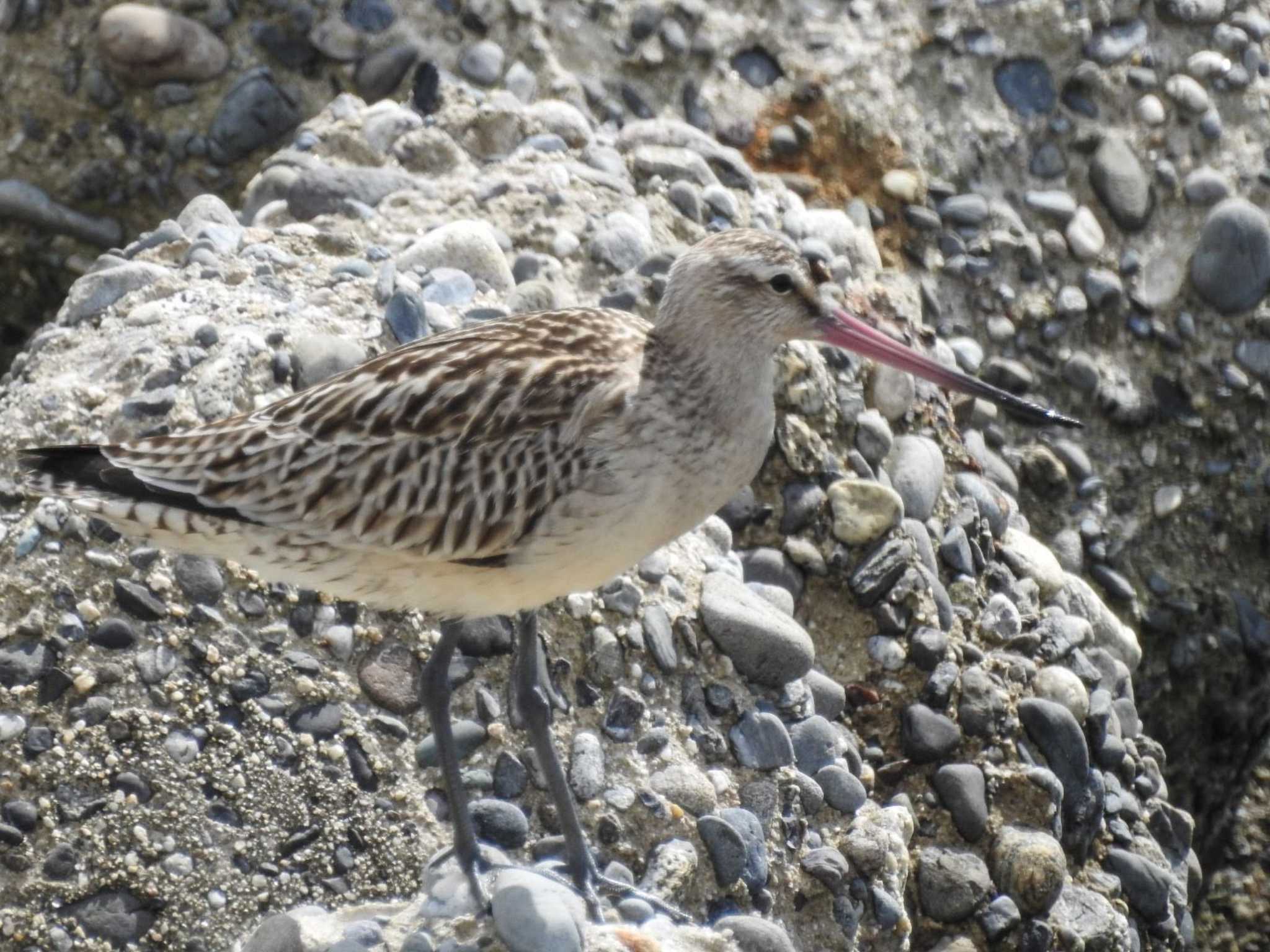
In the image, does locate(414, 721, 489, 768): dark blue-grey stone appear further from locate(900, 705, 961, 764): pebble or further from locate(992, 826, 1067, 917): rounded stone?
locate(992, 826, 1067, 917): rounded stone

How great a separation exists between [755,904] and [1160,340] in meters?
4.81

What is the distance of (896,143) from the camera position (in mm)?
9469

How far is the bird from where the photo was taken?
538 cm

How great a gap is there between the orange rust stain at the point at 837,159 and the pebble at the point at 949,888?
3.62m

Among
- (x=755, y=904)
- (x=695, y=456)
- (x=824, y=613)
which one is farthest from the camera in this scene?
(x=824, y=613)

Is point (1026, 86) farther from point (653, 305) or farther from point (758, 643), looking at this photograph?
point (758, 643)

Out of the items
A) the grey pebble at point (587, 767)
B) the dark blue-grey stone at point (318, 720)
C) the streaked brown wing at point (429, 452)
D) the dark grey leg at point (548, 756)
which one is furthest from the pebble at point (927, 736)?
the dark blue-grey stone at point (318, 720)

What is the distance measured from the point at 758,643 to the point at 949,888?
4.00 feet

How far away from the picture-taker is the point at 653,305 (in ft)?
24.5

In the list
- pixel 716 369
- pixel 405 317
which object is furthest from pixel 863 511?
pixel 405 317

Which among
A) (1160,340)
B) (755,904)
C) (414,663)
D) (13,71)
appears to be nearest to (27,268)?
(13,71)

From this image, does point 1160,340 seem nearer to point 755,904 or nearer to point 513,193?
point 513,193

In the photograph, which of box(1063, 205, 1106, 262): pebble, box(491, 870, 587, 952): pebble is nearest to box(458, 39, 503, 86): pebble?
box(1063, 205, 1106, 262): pebble

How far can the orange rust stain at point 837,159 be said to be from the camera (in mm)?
9266
